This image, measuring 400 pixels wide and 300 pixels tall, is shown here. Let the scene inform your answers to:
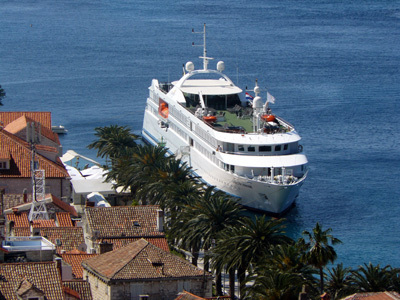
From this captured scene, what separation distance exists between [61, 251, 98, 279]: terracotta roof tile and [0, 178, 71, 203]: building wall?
18.8m

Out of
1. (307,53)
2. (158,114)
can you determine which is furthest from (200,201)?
(307,53)

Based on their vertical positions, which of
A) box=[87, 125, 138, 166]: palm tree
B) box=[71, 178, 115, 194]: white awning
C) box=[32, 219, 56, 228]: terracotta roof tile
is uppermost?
box=[87, 125, 138, 166]: palm tree

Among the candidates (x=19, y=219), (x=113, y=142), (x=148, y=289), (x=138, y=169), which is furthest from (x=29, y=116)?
(x=148, y=289)

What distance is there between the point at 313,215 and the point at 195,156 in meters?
13.2

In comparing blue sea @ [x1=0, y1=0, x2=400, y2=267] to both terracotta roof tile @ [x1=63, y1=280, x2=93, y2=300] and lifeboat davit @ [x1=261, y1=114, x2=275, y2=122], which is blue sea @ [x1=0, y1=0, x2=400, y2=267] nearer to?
lifeboat davit @ [x1=261, y1=114, x2=275, y2=122]

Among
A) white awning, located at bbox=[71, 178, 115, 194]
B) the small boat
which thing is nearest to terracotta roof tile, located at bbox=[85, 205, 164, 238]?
white awning, located at bbox=[71, 178, 115, 194]

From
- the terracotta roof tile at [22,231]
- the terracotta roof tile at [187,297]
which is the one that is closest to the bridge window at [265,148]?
the terracotta roof tile at [22,231]

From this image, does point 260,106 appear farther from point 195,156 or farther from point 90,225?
point 90,225

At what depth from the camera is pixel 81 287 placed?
1636 inches

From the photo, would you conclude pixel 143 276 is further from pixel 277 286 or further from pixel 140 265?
pixel 277 286

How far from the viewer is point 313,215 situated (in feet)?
261

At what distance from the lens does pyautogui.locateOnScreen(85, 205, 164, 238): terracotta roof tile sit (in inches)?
2077

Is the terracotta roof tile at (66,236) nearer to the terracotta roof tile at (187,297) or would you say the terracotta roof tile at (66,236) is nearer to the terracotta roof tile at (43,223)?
the terracotta roof tile at (43,223)

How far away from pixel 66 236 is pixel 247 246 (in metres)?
9.27
